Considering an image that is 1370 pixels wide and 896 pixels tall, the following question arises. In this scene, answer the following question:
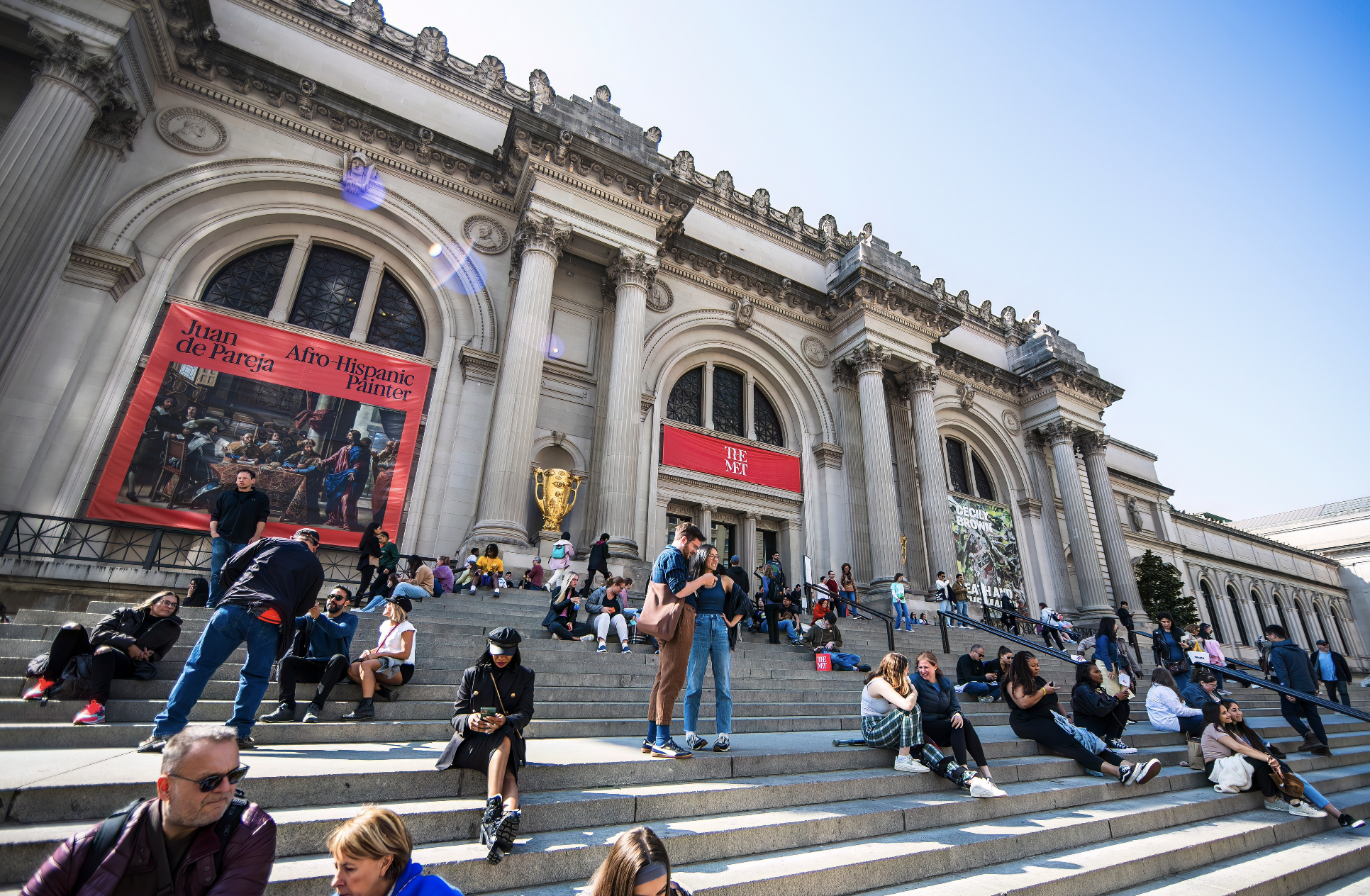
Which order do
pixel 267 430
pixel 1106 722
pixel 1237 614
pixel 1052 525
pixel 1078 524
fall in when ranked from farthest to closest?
pixel 1237 614
pixel 1052 525
pixel 1078 524
pixel 267 430
pixel 1106 722

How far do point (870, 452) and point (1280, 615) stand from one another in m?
35.7

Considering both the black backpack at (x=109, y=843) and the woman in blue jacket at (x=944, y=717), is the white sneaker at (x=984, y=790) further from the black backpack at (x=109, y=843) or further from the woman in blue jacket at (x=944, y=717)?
the black backpack at (x=109, y=843)

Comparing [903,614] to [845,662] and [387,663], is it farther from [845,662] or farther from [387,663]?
[387,663]

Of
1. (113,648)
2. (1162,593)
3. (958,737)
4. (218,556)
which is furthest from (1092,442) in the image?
(113,648)

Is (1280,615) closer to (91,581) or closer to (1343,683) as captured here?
(1343,683)

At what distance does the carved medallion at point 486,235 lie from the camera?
614 inches

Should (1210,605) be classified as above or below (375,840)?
above

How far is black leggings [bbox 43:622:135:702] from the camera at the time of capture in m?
4.67

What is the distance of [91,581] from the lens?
9.51 meters

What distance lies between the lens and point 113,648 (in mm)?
4926

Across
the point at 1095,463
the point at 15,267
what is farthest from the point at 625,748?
the point at 1095,463

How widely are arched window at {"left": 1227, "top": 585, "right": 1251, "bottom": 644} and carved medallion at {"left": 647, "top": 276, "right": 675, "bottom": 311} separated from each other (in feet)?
115

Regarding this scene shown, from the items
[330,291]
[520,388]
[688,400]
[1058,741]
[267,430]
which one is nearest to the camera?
[1058,741]

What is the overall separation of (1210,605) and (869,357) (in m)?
27.3
